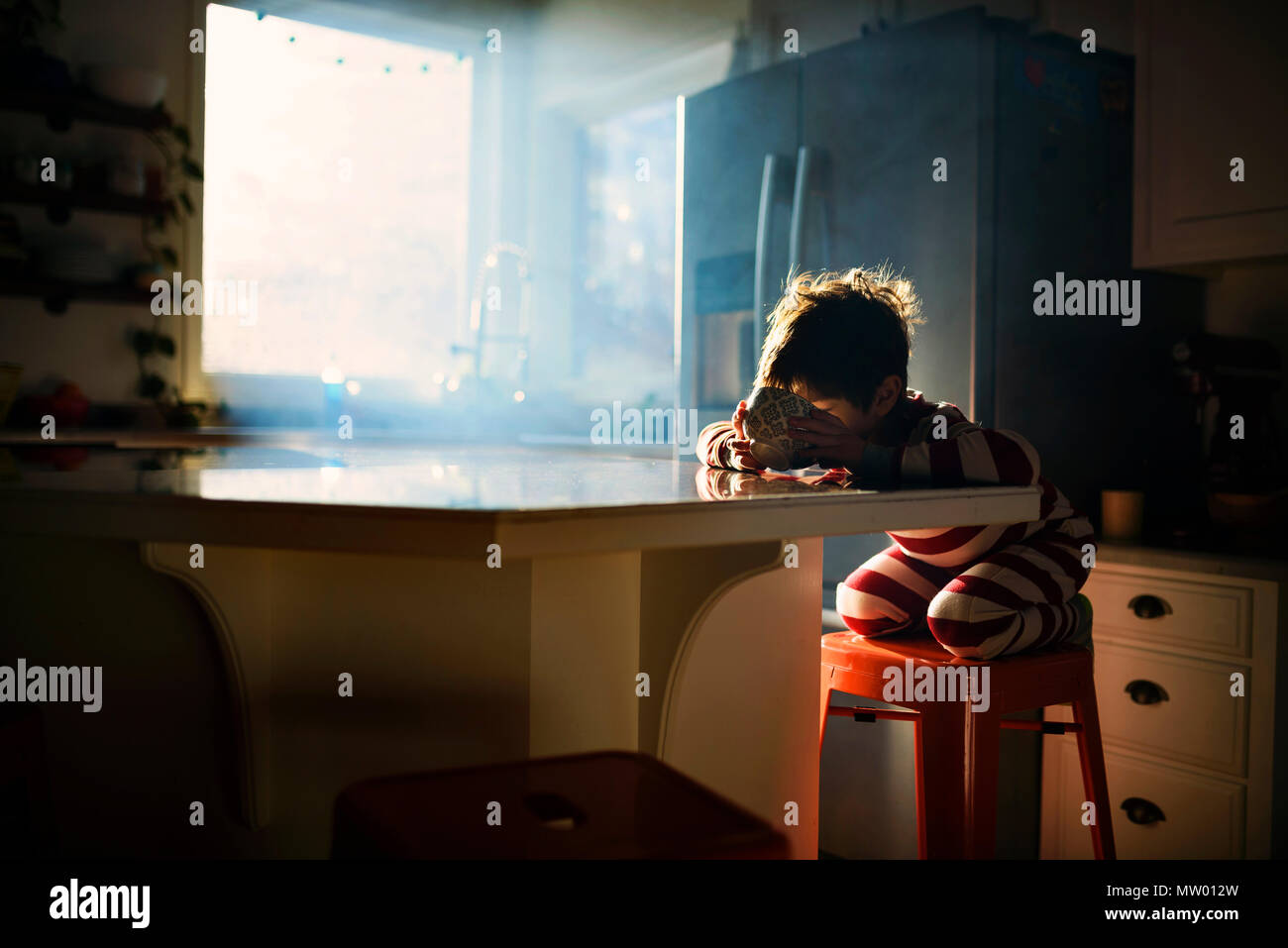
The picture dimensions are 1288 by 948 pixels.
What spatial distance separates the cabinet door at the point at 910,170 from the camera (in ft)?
6.42

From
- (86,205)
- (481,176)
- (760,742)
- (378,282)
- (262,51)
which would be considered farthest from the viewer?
(481,176)

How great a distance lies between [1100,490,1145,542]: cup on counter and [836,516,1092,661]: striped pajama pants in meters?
0.57

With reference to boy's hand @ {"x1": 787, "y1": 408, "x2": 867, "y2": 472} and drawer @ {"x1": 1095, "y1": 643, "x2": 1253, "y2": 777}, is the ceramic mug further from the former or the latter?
drawer @ {"x1": 1095, "y1": 643, "x2": 1253, "y2": 777}

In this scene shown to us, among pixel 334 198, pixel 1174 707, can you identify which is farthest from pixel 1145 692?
pixel 334 198

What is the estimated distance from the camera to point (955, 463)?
47.5 inches

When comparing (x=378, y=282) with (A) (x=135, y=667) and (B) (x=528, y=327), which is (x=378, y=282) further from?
(A) (x=135, y=667)

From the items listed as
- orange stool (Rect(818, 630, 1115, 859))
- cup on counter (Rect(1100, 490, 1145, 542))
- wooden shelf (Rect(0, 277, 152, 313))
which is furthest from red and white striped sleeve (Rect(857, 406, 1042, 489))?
wooden shelf (Rect(0, 277, 152, 313))

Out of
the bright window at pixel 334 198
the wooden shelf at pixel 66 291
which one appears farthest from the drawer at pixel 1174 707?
the wooden shelf at pixel 66 291

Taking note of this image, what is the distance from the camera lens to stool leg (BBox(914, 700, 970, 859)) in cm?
137

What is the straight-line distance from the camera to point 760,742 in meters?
1.41

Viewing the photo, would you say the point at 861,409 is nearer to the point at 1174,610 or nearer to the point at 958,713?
the point at 958,713
